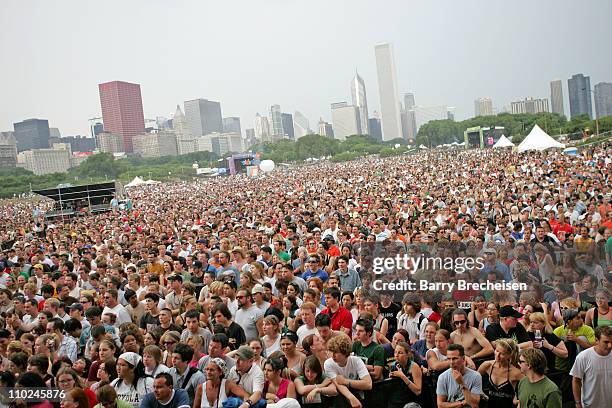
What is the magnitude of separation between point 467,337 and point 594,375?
1.21 meters

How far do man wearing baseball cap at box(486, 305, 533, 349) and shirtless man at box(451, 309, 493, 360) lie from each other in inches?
4.7

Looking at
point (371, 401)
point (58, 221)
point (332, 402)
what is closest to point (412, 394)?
point (371, 401)

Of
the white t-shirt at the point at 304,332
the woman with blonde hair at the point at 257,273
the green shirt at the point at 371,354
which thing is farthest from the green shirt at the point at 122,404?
the woman with blonde hair at the point at 257,273

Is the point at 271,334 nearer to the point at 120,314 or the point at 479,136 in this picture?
the point at 120,314

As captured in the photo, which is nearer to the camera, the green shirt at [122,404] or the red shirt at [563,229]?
the green shirt at [122,404]

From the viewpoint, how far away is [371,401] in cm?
548

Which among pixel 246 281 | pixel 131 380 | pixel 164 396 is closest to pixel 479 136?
pixel 246 281

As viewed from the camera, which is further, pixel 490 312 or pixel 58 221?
pixel 58 221

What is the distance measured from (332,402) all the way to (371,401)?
0.38m

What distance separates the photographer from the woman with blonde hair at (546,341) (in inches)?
224

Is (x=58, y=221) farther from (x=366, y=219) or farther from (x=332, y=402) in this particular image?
(x=332, y=402)

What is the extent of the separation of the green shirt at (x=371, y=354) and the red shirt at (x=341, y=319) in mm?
1149

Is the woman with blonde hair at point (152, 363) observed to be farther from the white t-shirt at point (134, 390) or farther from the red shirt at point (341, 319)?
the red shirt at point (341, 319)

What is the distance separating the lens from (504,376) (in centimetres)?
519
